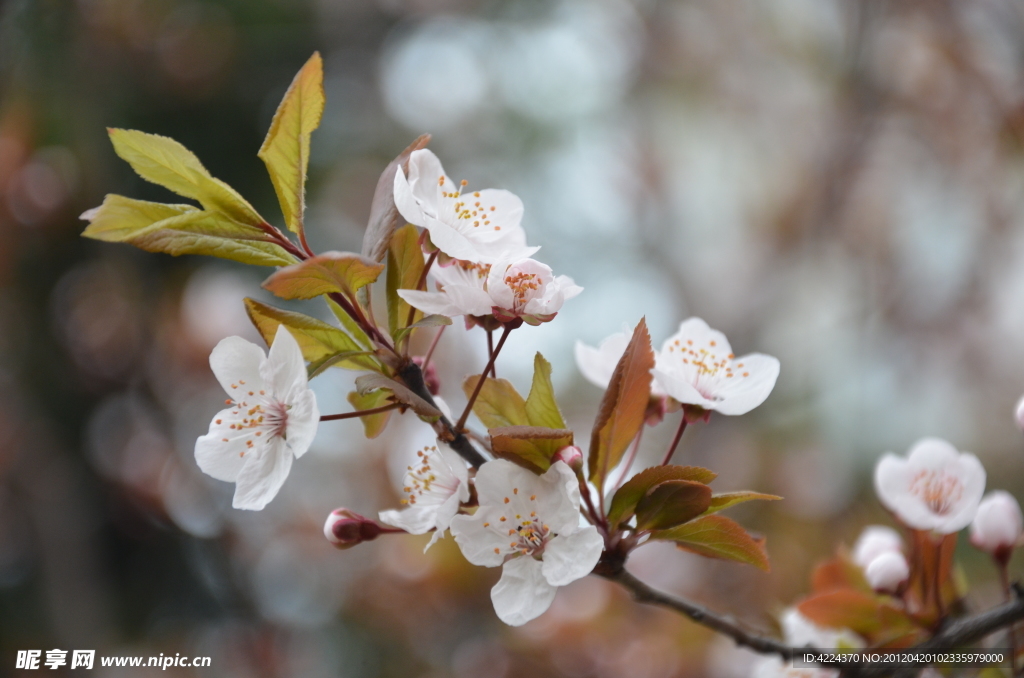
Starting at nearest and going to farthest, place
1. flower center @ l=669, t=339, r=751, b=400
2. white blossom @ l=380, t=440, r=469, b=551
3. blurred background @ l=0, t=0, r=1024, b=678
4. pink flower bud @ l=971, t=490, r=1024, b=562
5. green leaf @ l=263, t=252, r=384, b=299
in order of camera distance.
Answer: green leaf @ l=263, t=252, r=384, b=299 < white blossom @ l=380, t=440, r=469, b=551 < flower center @ l=669, t=339, r=751, b=400 < pink flower bud @ l=971, t=490, r=1024, b=562 < blurred background @ l=0, t=0, r=1024, b=678

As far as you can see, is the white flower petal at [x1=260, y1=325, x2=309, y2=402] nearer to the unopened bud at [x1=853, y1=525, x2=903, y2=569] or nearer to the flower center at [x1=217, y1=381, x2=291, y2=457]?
the flower center at [x1=217, y1=381, x2=291, y2=457]

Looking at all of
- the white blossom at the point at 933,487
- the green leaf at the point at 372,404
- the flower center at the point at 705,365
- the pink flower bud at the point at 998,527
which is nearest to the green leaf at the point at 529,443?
→ the green leaf at the point at 372,404

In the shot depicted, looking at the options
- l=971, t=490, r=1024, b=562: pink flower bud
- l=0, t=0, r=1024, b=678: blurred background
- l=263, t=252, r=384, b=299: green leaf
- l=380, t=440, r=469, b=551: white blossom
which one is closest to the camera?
l=263, t=252, r=384, b=299: green leaf

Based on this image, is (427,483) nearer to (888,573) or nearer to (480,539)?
(480,539)

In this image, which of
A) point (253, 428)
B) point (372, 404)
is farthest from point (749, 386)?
point (253, 428)

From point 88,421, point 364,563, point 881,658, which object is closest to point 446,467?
point 881,658

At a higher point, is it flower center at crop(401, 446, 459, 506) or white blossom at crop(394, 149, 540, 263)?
white blossom at crop(394, 149, 540, 263)

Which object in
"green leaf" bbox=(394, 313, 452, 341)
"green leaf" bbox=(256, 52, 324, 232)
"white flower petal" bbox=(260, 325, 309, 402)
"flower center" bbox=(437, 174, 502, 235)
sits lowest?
"white flower petal" bbox=(260, 325, 309, 402)

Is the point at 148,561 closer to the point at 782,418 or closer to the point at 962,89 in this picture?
the point at 782,418

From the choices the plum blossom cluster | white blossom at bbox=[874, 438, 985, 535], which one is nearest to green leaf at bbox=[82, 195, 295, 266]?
the plum blossom cluster
